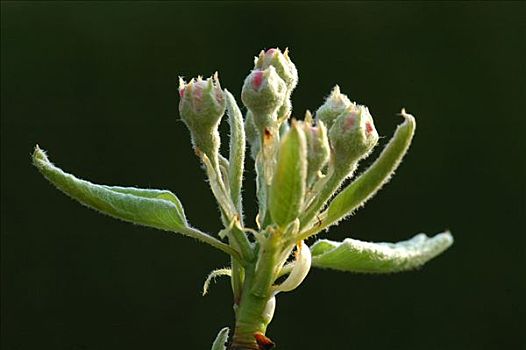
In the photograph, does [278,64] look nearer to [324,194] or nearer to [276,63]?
[276,63]

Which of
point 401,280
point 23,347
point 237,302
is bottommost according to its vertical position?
point 237,302

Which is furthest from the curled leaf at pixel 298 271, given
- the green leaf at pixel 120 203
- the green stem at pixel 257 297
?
the green leaf at pixel 120 203

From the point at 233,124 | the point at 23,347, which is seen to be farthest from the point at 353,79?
the point at 233,124

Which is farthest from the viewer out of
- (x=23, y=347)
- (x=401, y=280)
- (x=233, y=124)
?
(x=401, y=280)

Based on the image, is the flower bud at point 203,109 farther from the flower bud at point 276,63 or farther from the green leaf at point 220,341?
the green leaf at point 220,341

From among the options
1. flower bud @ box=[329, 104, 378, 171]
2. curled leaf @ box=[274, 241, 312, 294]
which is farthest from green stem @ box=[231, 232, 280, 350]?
flower bud @ box=[329, 104, 378, 171]

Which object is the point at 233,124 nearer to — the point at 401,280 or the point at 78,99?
the point at 401,280
